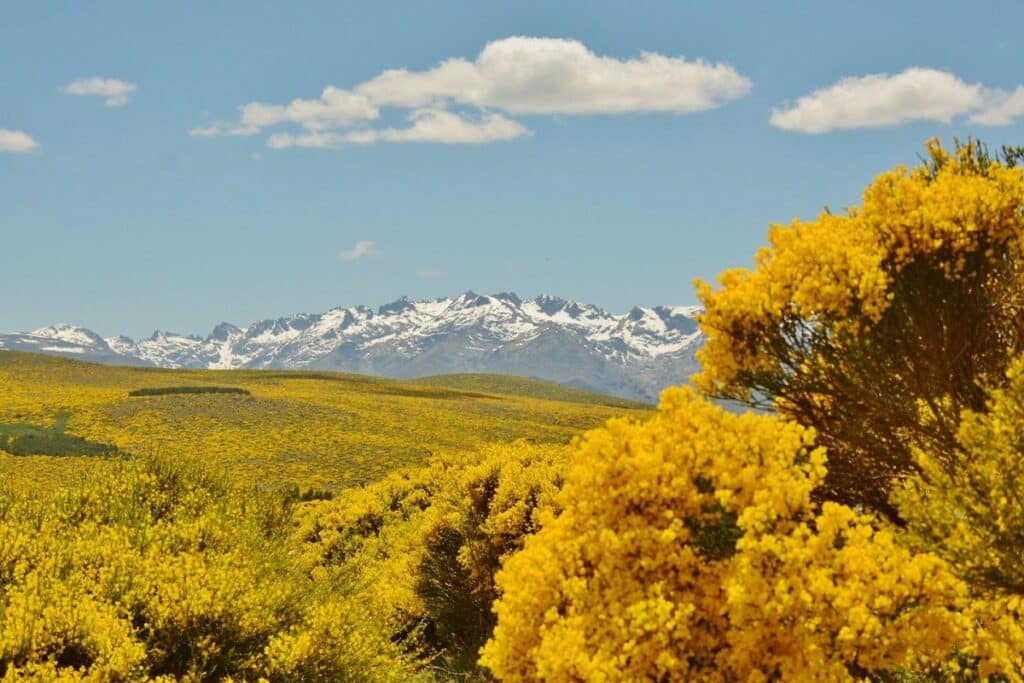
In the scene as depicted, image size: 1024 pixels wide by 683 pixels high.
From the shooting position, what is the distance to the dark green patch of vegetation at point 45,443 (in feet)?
331

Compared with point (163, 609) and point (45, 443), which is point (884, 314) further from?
point (45, 443)

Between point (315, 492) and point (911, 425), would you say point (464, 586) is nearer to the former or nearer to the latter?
point (911, 425)

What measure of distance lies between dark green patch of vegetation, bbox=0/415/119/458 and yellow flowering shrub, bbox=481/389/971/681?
4107 inches

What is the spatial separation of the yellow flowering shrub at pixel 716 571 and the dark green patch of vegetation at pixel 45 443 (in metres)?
104

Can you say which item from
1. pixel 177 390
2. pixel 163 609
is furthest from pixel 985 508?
pixel 177 390

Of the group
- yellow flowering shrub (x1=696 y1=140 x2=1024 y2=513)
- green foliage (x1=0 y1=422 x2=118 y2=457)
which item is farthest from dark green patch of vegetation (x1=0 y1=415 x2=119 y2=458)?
yellow flowering shrub (x1=696 y1=140 x2=1024 y2=513)

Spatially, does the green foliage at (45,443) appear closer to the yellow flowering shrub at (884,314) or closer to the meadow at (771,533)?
the meadow at (771,533)

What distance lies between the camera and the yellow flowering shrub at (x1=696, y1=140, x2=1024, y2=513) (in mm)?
10109

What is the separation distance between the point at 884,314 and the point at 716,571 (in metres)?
4.25

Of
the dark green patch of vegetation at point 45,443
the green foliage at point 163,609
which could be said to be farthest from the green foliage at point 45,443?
the green foliage at point 163,609

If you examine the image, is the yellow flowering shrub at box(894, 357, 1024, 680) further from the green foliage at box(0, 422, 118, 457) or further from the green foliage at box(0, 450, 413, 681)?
the green foliage at box(0, 422, 118, 457)

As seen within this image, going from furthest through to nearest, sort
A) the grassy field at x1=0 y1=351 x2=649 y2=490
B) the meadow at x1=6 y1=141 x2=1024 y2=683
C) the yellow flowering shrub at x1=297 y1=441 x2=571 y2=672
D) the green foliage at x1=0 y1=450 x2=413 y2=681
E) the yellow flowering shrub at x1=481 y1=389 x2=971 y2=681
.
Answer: the grassy field at x1=0 y1=351 x2=649 y2=490
the yellow flowering shrub at x1=297 y1=441 x2=571 y2=672
the green foliage at x1=0 y1=450 x2=413 y2=681
the meadow at x1=6 y1=141 x2=1024 y2=683
the yellow flowering shrub at x1=481 y1=389 x2=971 y2=681

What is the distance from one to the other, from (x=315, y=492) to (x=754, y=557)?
275 feet

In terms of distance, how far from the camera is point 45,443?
106 m
